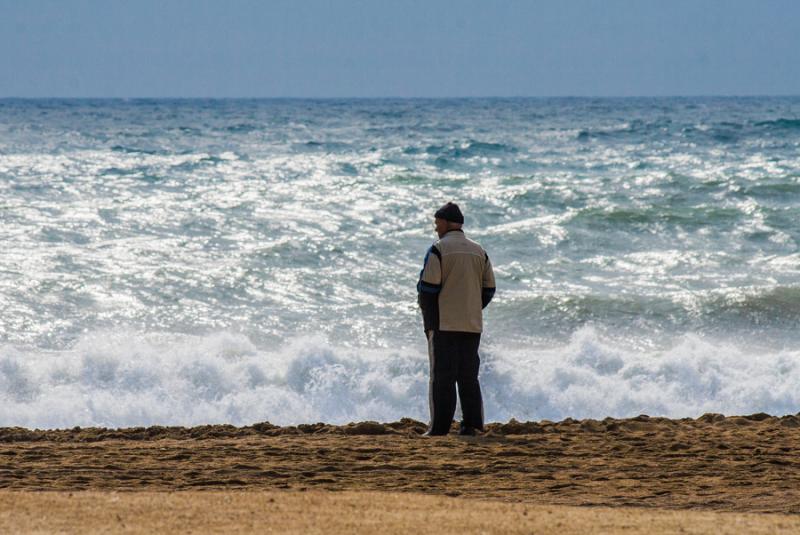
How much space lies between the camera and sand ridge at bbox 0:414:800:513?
20.5 feet

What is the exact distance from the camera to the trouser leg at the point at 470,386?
25.8 feet

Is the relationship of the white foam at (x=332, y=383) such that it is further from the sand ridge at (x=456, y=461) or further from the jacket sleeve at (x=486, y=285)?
the jacket sleeve at (x=486, y=285)

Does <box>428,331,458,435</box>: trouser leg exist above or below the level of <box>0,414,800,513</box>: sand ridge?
above

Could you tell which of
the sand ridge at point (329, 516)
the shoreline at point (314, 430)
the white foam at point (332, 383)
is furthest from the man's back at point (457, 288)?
the white foam at point (332, 383)

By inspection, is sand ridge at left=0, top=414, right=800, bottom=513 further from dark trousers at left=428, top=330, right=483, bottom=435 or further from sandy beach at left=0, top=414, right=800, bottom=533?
dark trousers at left=428, top=330, right=483, bottom=435

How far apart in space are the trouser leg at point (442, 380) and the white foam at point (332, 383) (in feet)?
6.95

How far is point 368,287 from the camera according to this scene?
1412 cm

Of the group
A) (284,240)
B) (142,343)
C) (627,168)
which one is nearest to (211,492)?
(142,343)

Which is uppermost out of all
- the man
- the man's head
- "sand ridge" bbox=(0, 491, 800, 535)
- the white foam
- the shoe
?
the man's head

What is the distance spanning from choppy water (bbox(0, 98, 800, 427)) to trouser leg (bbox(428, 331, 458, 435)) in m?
2.16

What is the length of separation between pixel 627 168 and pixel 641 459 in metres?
19.7

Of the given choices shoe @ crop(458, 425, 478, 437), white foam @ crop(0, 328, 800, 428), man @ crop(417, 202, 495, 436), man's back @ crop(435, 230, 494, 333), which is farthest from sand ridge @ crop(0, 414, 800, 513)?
white foam @ crop(0, 328, 800, 428)

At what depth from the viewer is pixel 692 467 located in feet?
22.4

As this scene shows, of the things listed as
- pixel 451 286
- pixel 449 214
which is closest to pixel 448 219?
pixel 449 214
